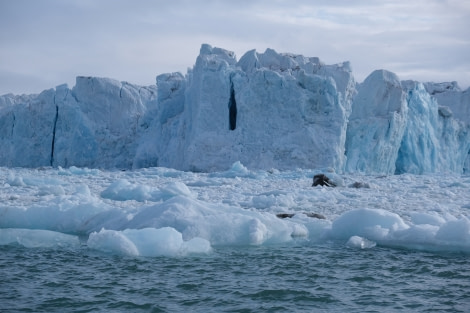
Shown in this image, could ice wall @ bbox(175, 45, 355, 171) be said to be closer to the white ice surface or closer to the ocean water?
the white ice surface

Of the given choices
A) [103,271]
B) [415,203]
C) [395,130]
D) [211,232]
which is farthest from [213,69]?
[103,271]

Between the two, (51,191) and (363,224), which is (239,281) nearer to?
(363,224)

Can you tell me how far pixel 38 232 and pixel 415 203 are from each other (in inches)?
241

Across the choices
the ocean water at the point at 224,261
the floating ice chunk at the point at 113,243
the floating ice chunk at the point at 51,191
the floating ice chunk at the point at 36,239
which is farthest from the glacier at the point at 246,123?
the floating ice chunk at the point at 113,243

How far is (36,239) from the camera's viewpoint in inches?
240

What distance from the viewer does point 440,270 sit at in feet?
16.7

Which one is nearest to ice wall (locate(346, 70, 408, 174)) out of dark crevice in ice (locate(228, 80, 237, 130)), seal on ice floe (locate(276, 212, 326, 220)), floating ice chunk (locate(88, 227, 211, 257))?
dark crevice in ice (locate(228, 80, 237, 130))

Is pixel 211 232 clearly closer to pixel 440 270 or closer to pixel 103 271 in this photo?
pixel 103 271

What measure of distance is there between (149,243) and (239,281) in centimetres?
126

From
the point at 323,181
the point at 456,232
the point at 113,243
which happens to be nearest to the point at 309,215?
the point at 456,232

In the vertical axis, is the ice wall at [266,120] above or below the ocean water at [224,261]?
above

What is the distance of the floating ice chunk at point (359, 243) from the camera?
6.18 m

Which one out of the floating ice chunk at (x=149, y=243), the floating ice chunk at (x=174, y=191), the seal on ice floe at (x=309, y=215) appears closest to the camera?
the floating ice chunk at (x=149, y=243)

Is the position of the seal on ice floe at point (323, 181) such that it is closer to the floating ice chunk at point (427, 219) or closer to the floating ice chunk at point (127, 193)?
the floating ice chunk at point (127, 193)
